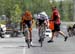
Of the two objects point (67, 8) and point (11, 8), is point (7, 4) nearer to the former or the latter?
point (11, 8)

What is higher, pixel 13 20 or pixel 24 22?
pixel 24 22

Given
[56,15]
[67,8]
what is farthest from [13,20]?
[56,15]

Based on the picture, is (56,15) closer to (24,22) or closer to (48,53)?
(24,22)

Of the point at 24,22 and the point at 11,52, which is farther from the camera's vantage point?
the point at 24,22

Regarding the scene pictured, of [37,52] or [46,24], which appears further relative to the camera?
[46,24]

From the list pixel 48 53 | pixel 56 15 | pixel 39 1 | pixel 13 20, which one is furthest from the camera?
pixel 39 1

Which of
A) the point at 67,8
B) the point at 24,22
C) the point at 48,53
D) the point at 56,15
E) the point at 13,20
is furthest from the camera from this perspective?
the point at 67,8

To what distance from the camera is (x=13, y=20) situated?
8506 centimetres

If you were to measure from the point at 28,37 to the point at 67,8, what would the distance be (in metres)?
119

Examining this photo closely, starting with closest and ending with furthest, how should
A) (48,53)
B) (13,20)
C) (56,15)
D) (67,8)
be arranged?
(48,53), (56,15), (13,20), (67,8)

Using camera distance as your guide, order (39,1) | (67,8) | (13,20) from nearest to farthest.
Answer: (13,20) < (39,1) < (67,8)

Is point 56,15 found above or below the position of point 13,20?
above

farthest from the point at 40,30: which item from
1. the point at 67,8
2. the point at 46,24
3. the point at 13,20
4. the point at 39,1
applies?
the point at 67,8

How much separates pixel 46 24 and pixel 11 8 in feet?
218
